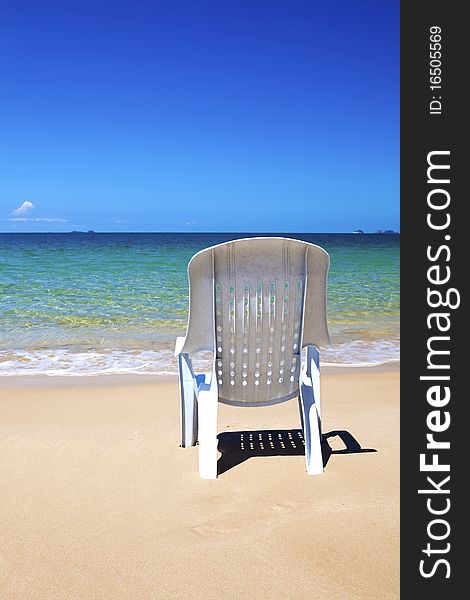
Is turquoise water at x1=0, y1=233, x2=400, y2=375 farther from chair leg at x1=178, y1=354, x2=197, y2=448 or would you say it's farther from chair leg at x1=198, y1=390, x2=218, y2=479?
chair leg at x1=198, y1=390, x2=218, y2=479

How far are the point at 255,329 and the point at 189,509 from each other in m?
1.03

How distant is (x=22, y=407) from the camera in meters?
4.93

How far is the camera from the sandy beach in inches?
93.8

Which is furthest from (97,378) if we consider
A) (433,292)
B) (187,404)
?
(433,292)

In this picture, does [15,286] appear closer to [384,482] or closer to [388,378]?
A: [388,378]

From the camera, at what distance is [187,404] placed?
3775 mm

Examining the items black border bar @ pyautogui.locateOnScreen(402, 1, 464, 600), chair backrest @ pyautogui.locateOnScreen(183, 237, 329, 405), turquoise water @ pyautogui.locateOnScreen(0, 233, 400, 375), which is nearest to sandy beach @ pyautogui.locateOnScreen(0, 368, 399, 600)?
chair backrest @ pyautogui.locateOnScreen(183, 237, 329, 405)

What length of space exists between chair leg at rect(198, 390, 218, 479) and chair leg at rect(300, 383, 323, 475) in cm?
50

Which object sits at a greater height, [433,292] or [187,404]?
[433,292]

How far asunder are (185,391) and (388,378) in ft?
9.41

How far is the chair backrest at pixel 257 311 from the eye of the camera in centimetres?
342

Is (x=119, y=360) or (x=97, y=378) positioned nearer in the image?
→ (x=97, y=378)

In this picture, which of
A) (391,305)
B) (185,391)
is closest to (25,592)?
(185,391)

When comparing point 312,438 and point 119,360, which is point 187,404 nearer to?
point 312,438
